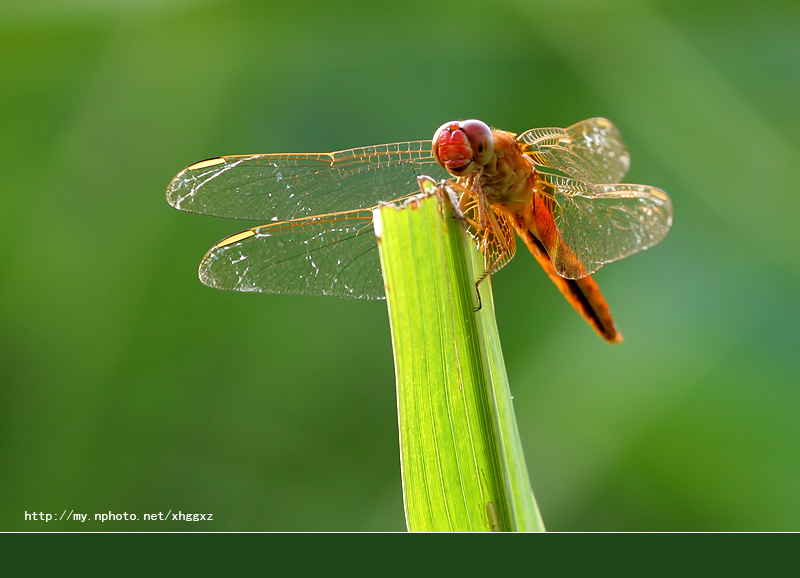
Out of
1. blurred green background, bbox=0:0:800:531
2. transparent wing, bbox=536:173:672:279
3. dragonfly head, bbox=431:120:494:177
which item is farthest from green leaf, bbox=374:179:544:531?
blurred green background, bbox=0:0:800:531

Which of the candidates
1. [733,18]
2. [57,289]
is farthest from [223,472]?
[733,18]

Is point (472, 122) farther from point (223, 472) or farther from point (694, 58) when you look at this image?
point (223, 472)

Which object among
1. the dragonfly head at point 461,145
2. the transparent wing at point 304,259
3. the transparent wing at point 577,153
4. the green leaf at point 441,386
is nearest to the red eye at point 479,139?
the dragonfly head at point 461,145

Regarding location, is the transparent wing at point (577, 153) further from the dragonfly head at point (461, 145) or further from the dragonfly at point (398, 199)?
the dragonfly head at point (461, 145)

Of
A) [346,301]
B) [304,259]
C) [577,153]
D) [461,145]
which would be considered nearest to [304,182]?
[304,259]

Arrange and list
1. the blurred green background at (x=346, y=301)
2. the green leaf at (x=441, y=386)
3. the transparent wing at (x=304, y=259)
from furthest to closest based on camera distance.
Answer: the blurred green background at (x=346, y=301) < the transparent wing at (x=304, y=259) < the green leaf at (x=441, y=386)

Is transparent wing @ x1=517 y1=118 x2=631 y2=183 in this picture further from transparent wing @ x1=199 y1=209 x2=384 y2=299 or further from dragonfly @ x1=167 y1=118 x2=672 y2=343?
transparent wing @ x1=199 y1=209 x2=384 y2=299

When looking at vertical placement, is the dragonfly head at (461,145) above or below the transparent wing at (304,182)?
below
